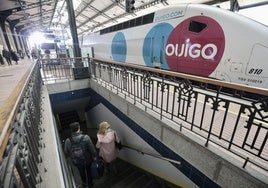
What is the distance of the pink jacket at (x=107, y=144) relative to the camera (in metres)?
3.75

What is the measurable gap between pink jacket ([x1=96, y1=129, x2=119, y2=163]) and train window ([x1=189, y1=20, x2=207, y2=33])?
386 cm

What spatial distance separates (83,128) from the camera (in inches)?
362

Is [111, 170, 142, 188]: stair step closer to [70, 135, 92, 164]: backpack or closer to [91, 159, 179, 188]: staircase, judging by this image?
[91, 159, 179, 188]: staircase

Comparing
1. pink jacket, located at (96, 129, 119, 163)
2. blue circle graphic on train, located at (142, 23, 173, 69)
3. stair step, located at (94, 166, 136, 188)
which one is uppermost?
blue circle graphic on train, located at (142, 23, 173, 69)

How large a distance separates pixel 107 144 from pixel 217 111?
2.55 m

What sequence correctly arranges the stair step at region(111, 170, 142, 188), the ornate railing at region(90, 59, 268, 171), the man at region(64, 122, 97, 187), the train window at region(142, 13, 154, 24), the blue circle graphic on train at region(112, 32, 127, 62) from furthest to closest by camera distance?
the blue circle graphic on train at region(112, 32, 127, 62)
the train window at region(142, 13, 154, 24)
the stair step at region(111, 170, 142, 188)
the man at region(64, 122, 97, 187)
the ornate railing at region(90, 59, 268, 171)

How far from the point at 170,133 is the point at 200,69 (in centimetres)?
291

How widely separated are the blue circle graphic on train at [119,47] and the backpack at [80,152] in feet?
20.8

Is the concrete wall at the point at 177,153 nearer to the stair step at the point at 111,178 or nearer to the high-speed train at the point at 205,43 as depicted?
the stair step at the point at 111,178

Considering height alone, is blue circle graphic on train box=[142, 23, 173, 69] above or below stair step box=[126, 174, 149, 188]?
above

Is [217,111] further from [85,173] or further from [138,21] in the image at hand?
[138,21]

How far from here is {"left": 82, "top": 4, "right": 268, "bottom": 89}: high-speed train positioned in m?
3.74

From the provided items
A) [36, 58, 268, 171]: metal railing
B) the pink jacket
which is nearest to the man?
the pink jacket

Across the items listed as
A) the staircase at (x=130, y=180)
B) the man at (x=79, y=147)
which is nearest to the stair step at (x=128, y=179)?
the staircase at (x=130, y=180)
